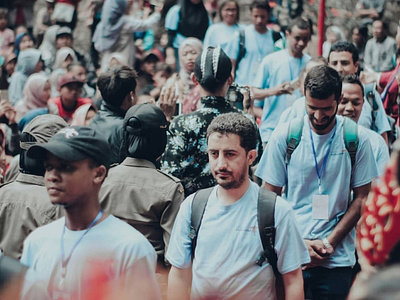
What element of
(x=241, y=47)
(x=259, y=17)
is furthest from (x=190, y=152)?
(x=259, y=17)

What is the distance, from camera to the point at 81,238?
4020mm

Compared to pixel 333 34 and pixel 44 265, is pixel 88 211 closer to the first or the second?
pixel 44 265

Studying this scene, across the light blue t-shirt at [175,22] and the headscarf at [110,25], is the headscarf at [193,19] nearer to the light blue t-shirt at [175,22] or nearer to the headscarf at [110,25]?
the light blue t-shirt at [175,22]

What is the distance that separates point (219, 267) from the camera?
460cm

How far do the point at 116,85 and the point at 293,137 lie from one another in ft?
5.28

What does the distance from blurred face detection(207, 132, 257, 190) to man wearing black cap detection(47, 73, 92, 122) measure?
4997mm

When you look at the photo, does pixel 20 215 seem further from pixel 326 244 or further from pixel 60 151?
pixel 326 244

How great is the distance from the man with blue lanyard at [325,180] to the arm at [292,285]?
1.03 m

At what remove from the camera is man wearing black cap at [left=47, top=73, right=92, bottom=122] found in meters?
9.62

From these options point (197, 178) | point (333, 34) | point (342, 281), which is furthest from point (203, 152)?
point (333, 34)

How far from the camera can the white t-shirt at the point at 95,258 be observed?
385 centimetres

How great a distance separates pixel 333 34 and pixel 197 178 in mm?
9672

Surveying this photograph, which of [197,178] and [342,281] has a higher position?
[197,178]

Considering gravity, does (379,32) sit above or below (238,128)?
below
